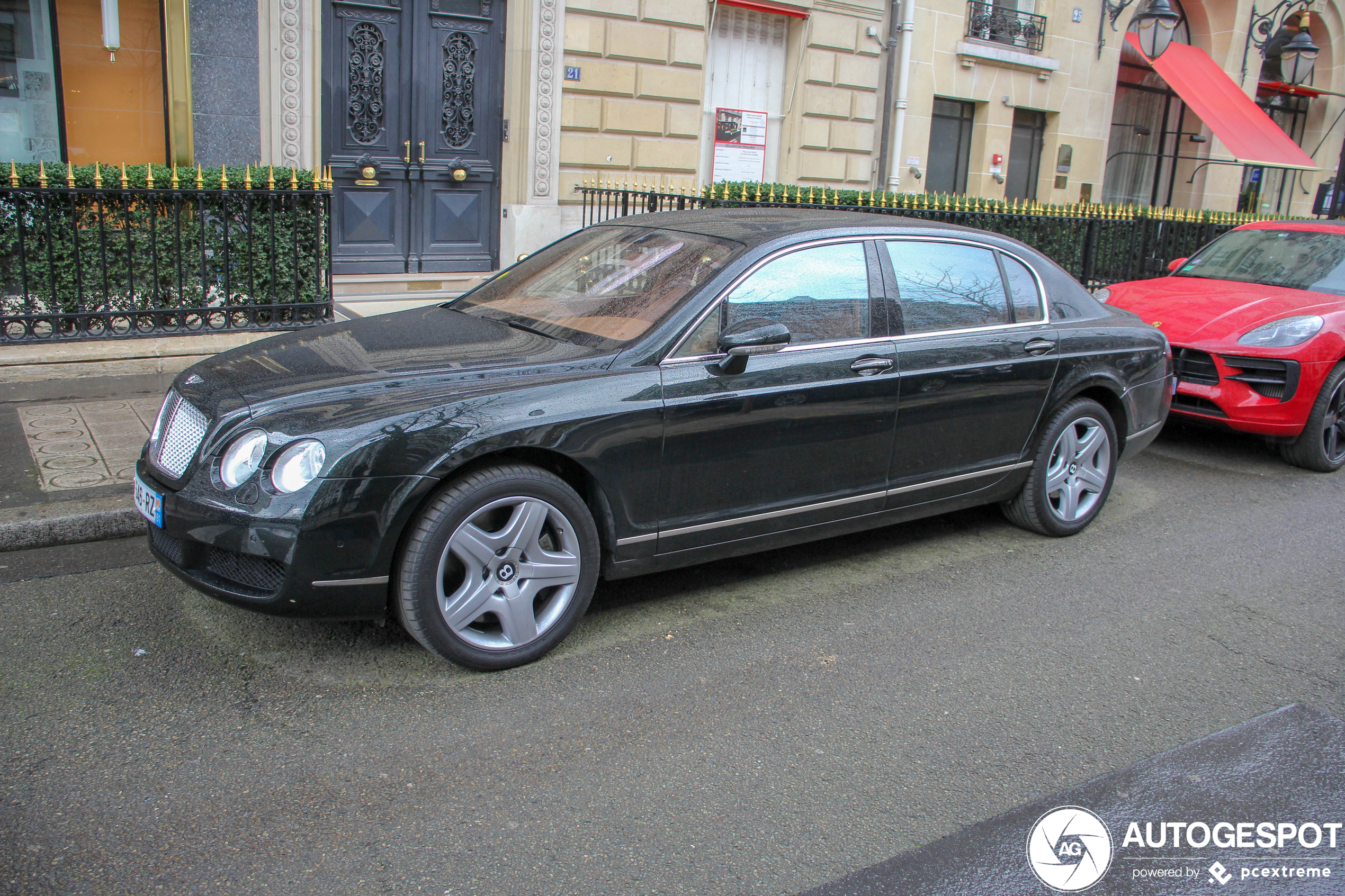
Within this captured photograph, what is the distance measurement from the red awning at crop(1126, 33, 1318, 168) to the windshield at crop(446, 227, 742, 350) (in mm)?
16015

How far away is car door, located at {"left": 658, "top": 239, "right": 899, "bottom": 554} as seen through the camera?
4242mm

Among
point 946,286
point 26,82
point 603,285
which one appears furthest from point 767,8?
point 603,285

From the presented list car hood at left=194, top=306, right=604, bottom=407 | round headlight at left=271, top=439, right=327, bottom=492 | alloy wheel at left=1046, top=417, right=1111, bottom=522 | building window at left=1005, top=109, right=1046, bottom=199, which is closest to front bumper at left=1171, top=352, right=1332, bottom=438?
alloy wheel at left=1046, top=417, right=1111, bottom=522

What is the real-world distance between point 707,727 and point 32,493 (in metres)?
3.67

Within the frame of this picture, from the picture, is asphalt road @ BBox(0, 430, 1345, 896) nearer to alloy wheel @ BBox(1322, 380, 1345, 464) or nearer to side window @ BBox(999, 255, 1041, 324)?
side window @ BBox(999, 255, 1041, 324)

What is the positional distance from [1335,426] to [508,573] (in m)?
6.42

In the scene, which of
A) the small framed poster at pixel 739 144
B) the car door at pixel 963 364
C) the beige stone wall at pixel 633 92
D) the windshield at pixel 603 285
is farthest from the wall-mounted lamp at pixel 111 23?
the car door at pixel 963 364

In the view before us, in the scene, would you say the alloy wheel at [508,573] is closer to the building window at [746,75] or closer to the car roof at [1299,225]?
the car roof at [1299,225]

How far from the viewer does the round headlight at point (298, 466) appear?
353 cm

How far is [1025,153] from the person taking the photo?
731 inches

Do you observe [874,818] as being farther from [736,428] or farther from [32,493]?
[32,493]

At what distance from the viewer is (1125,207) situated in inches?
507

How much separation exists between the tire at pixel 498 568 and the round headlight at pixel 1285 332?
5507 mm

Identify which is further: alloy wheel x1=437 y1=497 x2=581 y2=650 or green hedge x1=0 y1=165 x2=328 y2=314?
green hedge x1=0 y1=165 x2=328 y2=314
